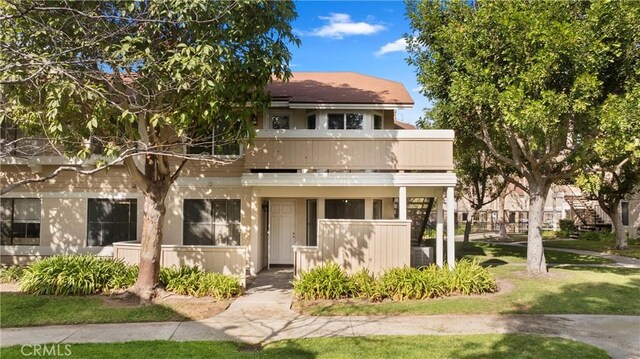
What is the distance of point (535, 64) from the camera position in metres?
10.8

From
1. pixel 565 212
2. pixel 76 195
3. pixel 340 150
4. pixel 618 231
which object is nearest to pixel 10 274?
pixel 76 195

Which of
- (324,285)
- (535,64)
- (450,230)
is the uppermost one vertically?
(535,64)

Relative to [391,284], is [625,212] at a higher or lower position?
higher

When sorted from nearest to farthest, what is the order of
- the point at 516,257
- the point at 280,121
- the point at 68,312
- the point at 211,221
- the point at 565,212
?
the point at 68,312 < the point at 211,221 < the point at 280,121 < the point at 516,257 < the point at 565,212

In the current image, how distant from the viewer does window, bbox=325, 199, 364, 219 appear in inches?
591

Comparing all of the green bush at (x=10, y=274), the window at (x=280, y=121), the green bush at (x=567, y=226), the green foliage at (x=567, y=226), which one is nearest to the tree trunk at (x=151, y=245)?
the green bush at (x=10, y=274)

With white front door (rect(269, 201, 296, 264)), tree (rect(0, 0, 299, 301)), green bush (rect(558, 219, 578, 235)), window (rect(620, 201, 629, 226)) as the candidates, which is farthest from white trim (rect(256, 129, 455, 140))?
window (rect(620, 201, 629, 226))

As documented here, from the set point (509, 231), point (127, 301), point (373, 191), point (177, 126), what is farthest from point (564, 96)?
point (509, 231)

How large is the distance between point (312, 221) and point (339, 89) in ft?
16.3

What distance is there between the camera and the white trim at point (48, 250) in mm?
14211

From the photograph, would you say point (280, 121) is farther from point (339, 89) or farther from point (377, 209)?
point (377, 209)

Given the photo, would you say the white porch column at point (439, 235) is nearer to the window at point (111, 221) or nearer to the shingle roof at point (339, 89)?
the shingle roof at point (339, 89)

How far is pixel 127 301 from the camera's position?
1010 centimetres

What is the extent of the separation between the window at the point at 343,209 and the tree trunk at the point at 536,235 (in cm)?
554
